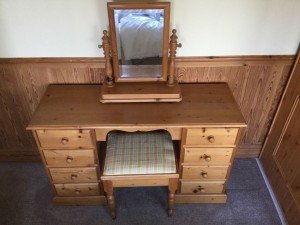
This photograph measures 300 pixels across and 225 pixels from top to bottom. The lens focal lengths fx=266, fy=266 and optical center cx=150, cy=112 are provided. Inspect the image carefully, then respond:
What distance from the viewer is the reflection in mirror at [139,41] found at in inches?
51.0

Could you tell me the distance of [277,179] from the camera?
1.75m

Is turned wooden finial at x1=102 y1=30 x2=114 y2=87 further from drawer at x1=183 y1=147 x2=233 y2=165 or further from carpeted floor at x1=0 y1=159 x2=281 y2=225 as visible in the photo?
carpeted floor at x1=0 y1=159 x2=281 y2=225

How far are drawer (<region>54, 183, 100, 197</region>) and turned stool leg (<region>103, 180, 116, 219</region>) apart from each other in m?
0.13

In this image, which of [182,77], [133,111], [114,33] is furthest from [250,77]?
[114,33]

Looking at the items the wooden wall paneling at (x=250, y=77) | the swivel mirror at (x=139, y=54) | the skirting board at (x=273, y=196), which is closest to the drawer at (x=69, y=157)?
the swivel mirror at (x=139, y=54)

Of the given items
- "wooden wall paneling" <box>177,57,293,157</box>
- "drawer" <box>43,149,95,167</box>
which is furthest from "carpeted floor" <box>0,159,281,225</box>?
"wooden wall paneling" <box>177,57,293,157</box>

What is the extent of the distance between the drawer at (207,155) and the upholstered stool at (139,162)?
96 mm

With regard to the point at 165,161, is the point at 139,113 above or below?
above

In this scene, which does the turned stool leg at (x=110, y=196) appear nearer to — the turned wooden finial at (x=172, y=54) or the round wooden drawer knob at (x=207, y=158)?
the round wooden drawer knob at (x=207, y=158)

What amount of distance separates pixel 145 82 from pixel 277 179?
108cm

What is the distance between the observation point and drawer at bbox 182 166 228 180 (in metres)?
1.55

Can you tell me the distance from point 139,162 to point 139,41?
25.3 inches

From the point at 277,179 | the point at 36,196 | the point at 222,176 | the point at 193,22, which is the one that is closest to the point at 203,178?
the point at 222,176

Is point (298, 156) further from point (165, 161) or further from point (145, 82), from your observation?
point (145, 82)
